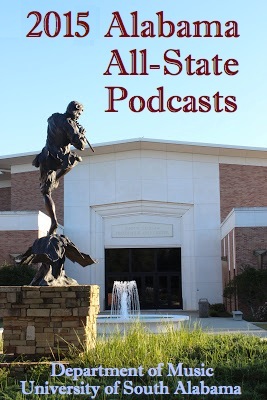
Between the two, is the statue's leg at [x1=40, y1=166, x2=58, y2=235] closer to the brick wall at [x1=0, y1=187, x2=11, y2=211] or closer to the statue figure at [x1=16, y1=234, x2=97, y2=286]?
the statue figure at [x1=16, y1=234, x2=97, y2=286]

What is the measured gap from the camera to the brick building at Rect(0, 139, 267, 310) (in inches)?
1581

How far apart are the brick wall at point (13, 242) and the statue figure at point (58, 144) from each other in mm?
22493

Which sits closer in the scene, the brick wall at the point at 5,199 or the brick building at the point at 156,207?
the brick building at the point at 156,207

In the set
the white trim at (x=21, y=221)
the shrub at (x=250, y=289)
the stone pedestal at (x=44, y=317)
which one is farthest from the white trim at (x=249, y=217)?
the stone pedestal at (x=44, y=317)

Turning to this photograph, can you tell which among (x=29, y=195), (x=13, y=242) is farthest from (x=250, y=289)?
(x=29, y=195)

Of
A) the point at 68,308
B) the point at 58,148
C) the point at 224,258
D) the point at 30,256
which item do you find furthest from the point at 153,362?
the point at 224,258

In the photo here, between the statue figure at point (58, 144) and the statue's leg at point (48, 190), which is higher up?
the statue figure at point (58, 144)

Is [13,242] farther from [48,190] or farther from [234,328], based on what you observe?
[48,190]

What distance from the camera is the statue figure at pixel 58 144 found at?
1066cm

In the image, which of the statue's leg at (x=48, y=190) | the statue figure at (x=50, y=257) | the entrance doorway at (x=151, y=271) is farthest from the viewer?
the entrance doorway at (x=151, y=271)

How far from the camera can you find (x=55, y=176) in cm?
1127

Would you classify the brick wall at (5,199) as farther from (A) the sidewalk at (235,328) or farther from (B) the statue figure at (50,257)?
(B) the statue figure at (50,257)

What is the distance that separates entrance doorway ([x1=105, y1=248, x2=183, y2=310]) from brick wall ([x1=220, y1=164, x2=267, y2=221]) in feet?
15.2

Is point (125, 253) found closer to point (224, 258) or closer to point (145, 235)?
point (145, 235)
